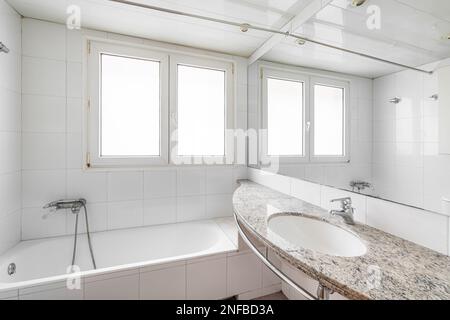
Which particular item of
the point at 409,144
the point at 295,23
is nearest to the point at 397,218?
the point at 409,144

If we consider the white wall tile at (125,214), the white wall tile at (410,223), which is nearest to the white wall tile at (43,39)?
the white wall tile at (125,214)

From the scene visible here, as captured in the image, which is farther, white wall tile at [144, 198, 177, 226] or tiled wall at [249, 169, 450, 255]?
white wall tile at [144, 198, 177, 226]

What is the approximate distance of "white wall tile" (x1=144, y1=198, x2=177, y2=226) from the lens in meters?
1.86

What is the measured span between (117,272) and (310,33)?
2050 millimetres

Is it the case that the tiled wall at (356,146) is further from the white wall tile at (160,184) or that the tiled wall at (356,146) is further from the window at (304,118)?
the white wall tile at (160,184)

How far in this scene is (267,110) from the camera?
187 centimetres

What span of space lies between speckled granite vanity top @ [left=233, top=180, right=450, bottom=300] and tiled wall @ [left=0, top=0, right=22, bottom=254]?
1.71 meters

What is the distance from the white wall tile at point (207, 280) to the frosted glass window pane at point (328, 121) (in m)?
1.06

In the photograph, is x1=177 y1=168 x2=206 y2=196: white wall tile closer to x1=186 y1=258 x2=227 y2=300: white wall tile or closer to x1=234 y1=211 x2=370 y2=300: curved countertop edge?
x1=186 y1=258 x2=227 y2=300: white wall tile

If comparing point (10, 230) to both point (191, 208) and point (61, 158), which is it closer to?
point (61, 158)

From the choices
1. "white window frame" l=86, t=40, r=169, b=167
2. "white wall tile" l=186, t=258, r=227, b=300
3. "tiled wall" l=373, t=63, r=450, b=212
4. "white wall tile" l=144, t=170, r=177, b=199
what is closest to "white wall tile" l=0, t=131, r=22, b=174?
"white window frame" l=86, t=40, r=169, b=167

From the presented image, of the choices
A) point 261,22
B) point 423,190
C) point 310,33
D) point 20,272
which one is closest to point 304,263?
point 423,190

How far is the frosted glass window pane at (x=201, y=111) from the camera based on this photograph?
6.47ft

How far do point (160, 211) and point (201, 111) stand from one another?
1.09m
